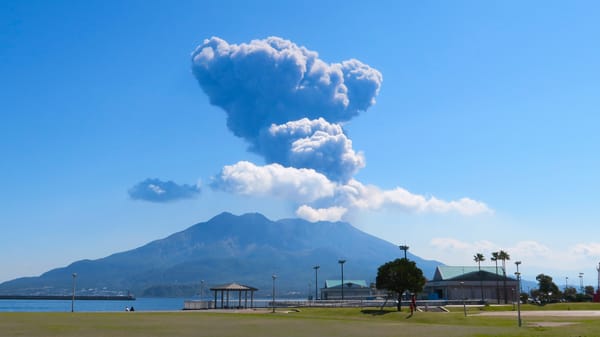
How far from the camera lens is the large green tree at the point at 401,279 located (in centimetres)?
9012

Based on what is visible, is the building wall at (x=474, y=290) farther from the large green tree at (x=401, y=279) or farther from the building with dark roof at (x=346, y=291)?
the large green tree at (x=401, y=279)

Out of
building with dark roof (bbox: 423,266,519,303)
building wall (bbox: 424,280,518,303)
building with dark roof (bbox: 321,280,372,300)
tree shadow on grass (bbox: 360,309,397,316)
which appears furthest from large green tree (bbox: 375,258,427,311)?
building with dark roof (bbox: 321,280,372,300)

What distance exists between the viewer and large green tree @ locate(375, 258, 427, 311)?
90125 mm

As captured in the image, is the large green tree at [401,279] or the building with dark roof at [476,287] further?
the building with dark roof at [476,287]

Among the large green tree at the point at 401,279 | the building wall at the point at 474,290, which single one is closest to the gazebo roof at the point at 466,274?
the building wall at the point at 474,290

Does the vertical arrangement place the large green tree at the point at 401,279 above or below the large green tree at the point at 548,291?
above

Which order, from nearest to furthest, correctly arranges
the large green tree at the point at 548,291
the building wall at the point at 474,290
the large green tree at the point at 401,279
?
the large green tree at the point at 401,279 < the building wall at the point at 474,290 < the large green tree at the point at 548,291

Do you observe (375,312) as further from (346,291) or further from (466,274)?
(346,291)

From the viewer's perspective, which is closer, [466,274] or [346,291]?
[466,274]

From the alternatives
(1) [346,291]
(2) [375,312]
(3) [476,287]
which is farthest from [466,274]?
(2) [375,312]

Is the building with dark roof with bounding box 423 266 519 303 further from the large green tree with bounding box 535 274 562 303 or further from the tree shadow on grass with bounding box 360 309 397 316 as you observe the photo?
the tree shadow on grass with bounding box 360 309 397 316

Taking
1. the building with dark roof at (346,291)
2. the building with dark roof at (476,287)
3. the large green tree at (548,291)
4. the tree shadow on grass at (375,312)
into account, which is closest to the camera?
the tree shadow on grass at (375,312)

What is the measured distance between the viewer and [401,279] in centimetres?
9031

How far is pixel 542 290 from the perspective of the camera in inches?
5758
